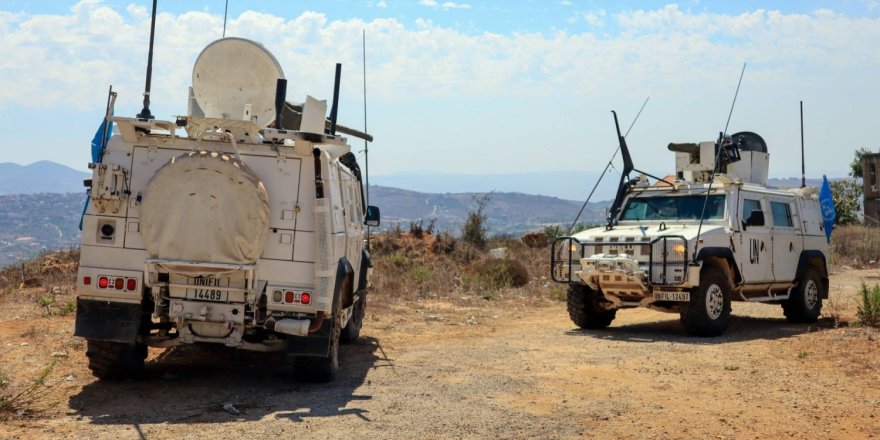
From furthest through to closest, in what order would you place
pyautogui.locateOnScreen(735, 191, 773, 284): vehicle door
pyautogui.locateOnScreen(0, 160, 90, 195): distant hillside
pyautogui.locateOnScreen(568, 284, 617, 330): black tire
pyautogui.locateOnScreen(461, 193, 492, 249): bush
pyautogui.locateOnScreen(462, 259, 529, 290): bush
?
pyautogui.locateOnScreen(0, 160, 90, 195): distant hillside → pyautogui.locateOnScreen(461, 193, 492, 249): bush → pyautogui.locateOnScreen(462, 259, 529, 290): bush → pyautogui.locateOnScreen(568, 284, 617, 330): black tire → pyautogui.locateOnScreen(735, 191, 773, 284): vehicle door

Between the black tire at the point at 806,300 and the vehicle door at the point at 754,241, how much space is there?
90 cm

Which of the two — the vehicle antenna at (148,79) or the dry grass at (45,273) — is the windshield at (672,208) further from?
the dry grass at (45,273)

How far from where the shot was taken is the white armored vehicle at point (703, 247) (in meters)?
12.5

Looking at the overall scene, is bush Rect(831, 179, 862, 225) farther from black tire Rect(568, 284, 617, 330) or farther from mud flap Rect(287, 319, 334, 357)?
mud flap Rect(287, 319, 334, 357)

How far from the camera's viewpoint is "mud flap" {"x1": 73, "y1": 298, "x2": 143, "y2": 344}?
8469mm

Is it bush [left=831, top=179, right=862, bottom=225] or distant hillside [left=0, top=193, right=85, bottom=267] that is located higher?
bush [left=831, top=179, right=862, bottom=225]

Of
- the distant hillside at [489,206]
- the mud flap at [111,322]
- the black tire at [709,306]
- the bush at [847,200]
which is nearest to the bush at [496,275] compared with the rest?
the black tire at [709,306]

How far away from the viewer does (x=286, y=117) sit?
12.5m

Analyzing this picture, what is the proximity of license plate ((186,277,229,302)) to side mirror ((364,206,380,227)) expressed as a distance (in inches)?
152

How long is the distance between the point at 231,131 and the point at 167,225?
1.13 m

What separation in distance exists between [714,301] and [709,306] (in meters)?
0.17

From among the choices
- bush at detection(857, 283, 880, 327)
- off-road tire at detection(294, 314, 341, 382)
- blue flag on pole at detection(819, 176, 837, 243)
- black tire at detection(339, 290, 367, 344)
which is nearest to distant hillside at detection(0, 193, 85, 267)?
black tire at detection(339, 290, 367, 344)

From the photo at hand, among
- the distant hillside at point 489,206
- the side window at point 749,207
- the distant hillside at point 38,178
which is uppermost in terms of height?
the distant hillside at point 38,178

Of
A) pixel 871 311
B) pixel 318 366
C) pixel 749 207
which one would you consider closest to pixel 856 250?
pixel 749 207
